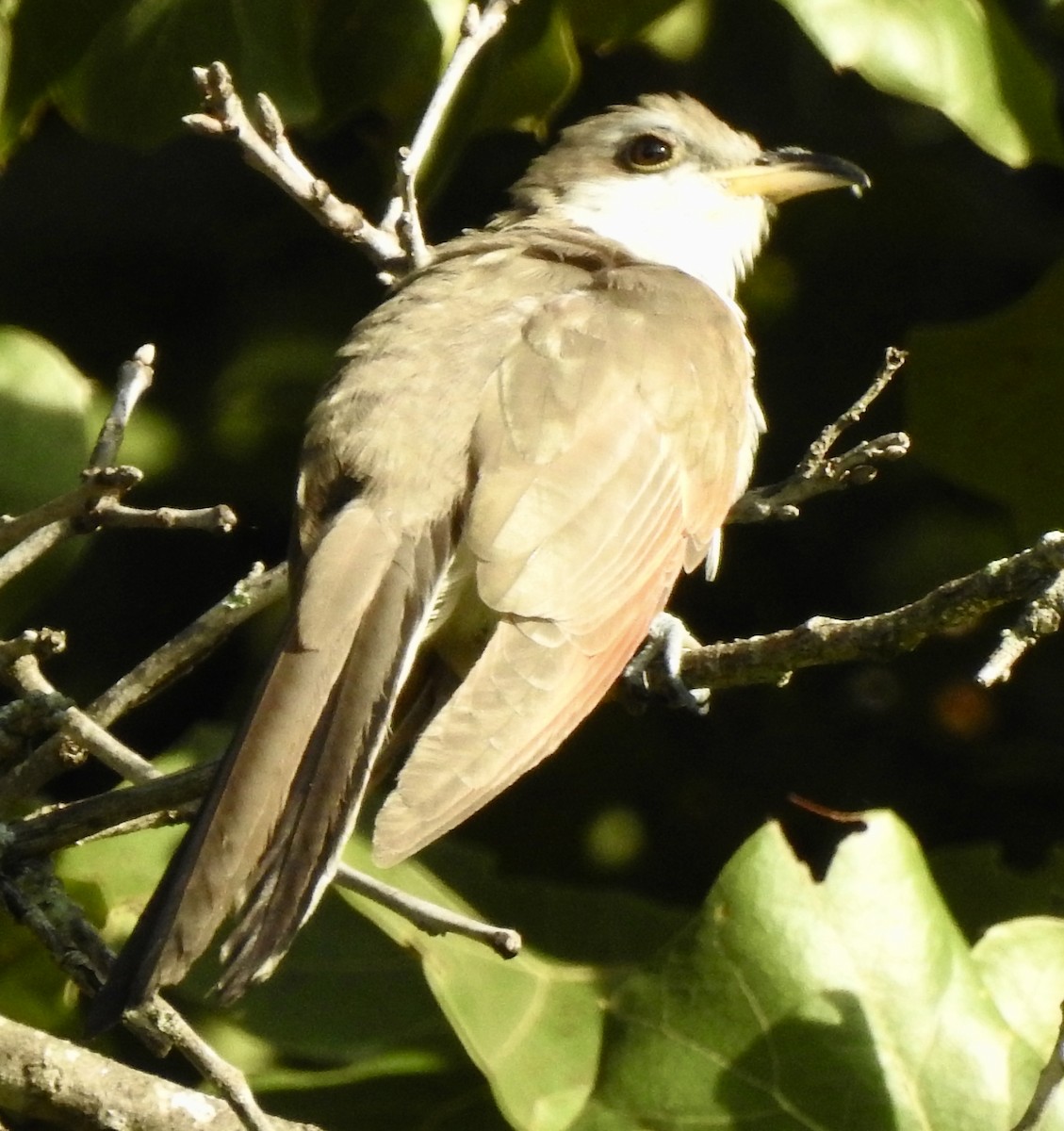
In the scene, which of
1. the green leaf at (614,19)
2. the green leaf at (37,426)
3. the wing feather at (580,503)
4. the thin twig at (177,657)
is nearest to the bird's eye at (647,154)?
the wing feather at (580,503)

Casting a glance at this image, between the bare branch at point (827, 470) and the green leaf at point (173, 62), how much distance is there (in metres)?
1.01

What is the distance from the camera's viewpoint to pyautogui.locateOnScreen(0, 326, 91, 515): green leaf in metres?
2.94

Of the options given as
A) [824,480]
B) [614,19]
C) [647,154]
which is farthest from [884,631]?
[647,154]

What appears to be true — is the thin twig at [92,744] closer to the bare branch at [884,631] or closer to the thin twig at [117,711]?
the thin twig at [117,711]

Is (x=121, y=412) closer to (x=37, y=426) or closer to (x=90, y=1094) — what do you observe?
(x=37, y=426)

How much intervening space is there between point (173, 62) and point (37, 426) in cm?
66

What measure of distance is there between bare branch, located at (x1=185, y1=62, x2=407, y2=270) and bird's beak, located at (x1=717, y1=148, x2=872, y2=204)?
0.85 meters

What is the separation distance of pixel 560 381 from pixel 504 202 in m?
1.07

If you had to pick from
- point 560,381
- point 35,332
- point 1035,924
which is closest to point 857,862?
point 1035,924

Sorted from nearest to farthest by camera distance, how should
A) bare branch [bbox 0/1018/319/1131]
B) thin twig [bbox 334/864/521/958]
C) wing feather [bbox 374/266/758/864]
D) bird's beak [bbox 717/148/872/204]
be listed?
thin twig [bbox 334/864/521/958], bare branch [bbox 0/1018/319/1131], wing feather [bbox 374/266/758/864], bird's beak [bbox 717/148/872/204]

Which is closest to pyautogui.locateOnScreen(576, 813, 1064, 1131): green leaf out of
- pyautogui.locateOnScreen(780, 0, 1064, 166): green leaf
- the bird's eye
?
pyautogui.locateOnScreen(780, 0, 1064, 166): green leaf

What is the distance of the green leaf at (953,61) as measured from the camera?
9.26 ft

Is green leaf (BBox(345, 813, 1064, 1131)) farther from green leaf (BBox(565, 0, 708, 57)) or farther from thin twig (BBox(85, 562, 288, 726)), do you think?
green leaf (BBox(565, 0, 708, 57))

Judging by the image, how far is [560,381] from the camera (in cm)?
304
